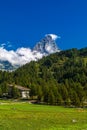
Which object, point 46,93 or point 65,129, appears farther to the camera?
point 46,93

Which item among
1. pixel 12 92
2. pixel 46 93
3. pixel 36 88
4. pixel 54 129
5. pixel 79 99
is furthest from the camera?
pixel 12 92

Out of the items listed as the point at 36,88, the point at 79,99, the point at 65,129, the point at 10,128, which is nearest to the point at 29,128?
the point at 10,128

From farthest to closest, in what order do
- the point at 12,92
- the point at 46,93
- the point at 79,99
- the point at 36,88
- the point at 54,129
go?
the point at 12,92
the point at 36,88
the point at 46,93
the point at 79,99
the point at 54,129

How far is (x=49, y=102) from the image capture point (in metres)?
146

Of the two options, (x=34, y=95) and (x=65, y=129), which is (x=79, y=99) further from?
(x=65, y=129)

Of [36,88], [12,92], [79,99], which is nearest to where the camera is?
[79,99]

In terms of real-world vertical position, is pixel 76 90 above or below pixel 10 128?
above

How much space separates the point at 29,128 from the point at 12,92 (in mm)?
154014

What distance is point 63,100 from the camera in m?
149

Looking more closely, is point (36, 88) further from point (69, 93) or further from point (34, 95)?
point (69, 93)

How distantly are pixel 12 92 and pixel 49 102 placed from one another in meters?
57.8

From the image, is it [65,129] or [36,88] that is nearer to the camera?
[65,129]

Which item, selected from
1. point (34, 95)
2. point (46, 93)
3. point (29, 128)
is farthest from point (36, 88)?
point (29, 128)

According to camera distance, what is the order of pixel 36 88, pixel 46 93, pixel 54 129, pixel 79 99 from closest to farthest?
pixel 54 129
pixel 79 99
pixel 46 93
pixel 36 88
